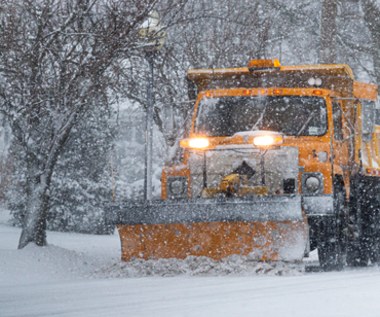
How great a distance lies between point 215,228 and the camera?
8766mm

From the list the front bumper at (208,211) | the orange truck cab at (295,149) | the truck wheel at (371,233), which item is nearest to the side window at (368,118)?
the orange truck cab at (295,149)

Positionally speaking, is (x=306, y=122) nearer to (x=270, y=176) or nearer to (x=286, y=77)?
(x=286, y=77)

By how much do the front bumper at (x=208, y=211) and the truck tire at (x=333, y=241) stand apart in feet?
3.79

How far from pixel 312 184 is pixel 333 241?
2.72 ft

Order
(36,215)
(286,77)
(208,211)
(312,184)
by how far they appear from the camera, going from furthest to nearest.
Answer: (36,215), (286,77), (312,184), (208,211)

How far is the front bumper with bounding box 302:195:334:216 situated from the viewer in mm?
8680

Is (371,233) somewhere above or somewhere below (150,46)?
below

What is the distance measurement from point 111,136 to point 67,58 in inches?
319

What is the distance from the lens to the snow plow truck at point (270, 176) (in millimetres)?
8602

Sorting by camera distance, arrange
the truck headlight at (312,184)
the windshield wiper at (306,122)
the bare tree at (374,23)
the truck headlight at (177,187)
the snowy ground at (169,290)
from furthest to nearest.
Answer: the bare tree at (374,23), the windshield wiper at (306,122), the truck headlight at (177,187), the truck headlight at (312,184), the snowy ground at (169,290)

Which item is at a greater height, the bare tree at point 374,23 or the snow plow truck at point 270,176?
the bare tree at point 374,23

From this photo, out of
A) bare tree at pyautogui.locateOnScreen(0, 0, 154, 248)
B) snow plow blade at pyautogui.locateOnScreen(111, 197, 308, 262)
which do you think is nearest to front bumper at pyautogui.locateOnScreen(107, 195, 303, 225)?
snow plow blade at pyautogui.locateOnScreen(111, 197, 308, 262)

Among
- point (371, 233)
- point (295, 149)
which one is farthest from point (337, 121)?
point (371, 233)

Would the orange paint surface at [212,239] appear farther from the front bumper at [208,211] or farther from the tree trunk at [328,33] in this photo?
the tree trunk at [328,33]
